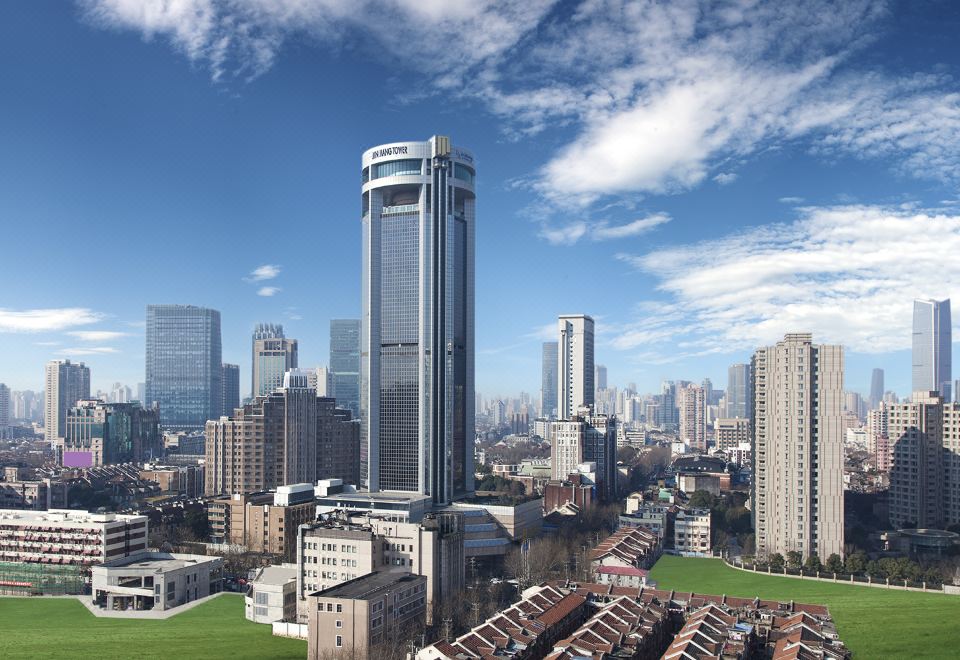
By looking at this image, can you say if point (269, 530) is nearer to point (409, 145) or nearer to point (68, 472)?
point (409, 145)

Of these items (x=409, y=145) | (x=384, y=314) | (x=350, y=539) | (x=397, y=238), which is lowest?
(x=350, y=539)

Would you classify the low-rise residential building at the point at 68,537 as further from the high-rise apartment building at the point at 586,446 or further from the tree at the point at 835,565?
the high-rise apartment building at the point at 586,446

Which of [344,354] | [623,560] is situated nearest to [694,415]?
[344,354]

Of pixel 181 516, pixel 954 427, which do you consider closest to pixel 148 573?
pixel 181 516

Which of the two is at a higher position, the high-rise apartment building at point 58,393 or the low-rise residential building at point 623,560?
the high-rise apartment building at point 58,393

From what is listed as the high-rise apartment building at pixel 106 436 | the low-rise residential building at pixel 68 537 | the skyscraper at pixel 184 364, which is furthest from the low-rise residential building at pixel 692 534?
the skyscraper at pixel 184 364
